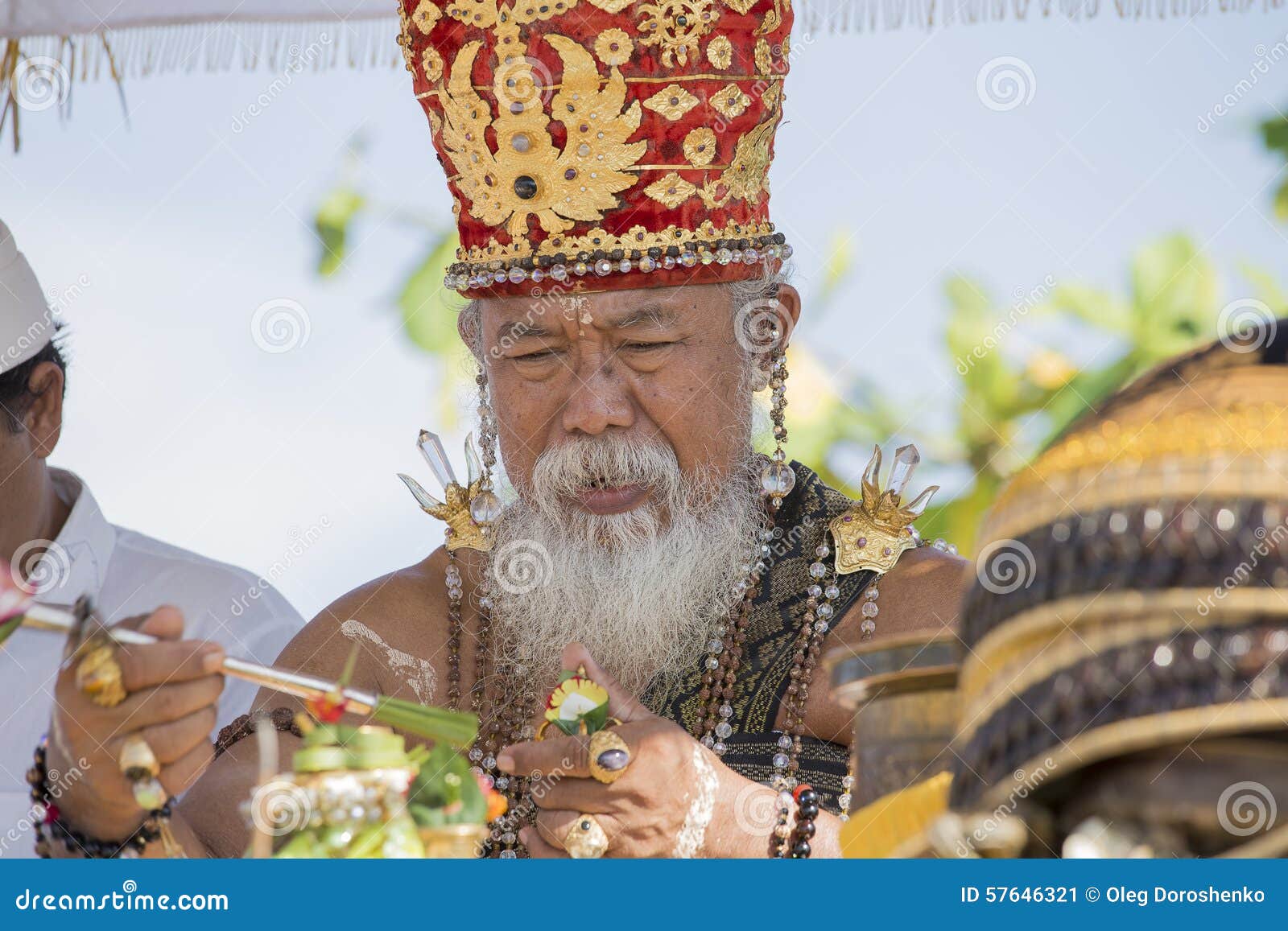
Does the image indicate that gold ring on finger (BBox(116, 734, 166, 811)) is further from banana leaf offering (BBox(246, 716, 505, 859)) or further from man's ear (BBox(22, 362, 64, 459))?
man's ear (BBox(22, 362, 64, 459))

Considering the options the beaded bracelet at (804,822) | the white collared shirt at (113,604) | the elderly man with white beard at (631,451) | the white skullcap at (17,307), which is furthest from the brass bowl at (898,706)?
the white skullcap at (17,307)

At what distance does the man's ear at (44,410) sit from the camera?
4344mm

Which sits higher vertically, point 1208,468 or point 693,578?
point 693,578

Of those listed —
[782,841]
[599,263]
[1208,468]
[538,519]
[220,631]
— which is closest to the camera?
[1208,468]

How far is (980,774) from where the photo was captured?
1264 mm

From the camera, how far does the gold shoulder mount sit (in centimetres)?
329

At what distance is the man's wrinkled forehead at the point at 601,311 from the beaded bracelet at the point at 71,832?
129 centimetres

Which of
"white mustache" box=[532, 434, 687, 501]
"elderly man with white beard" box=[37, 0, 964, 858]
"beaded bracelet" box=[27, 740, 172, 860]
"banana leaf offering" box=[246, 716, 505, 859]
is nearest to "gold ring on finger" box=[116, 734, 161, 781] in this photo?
"beaded bracelet" box=[27, 740, 172, 860]

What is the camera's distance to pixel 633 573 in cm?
335

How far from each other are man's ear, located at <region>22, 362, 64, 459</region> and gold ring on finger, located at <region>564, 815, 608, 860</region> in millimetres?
2457

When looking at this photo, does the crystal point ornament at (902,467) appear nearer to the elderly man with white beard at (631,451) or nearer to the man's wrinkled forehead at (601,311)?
the elderly man with white beard at (631,451)
